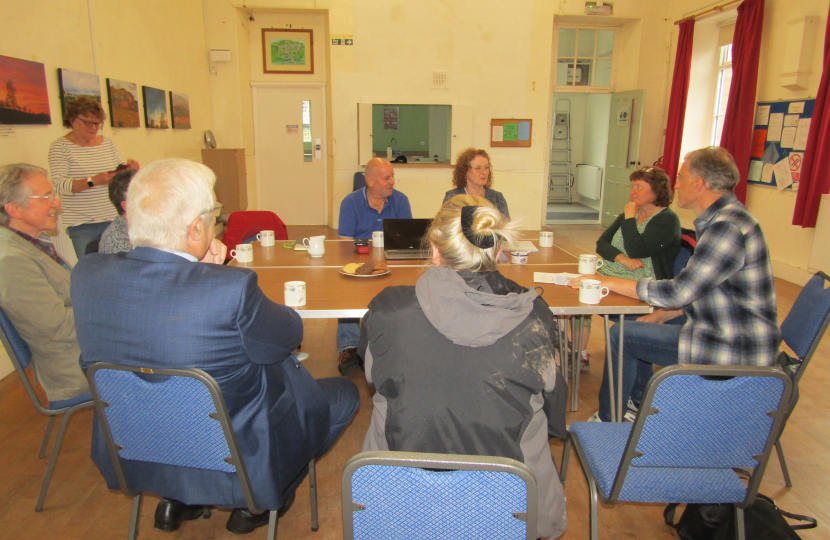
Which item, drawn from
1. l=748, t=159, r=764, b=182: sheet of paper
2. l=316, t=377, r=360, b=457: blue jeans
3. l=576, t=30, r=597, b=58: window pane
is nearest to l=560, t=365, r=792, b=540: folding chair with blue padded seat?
l=316, t=377, r=360, b=457: blue jeans

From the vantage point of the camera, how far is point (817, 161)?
4.91 metres

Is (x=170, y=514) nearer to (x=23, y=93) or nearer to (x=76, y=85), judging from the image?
(x=23, y=93)

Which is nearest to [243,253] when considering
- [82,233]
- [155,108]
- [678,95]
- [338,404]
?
[338,404]

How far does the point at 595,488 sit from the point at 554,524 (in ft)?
0.72

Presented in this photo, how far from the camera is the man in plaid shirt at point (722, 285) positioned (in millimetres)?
1867

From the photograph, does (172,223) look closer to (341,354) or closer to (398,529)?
(398,529)

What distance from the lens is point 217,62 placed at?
7.20 m

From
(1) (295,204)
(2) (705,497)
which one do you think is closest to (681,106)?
(1) (295,204)

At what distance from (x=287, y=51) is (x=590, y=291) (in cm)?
693

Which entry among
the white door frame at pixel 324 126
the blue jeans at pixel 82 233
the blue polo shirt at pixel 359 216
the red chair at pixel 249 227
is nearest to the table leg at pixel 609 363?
the blue polo shirt at pixel 359 216

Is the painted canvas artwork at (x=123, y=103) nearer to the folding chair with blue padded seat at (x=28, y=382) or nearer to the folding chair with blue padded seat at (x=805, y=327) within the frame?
the folding chair with blue padded seat at (x=28, y=382)

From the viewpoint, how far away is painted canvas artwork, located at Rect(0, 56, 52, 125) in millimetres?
3131

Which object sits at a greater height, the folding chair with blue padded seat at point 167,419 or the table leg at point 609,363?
the folding chair with blue padded seat at point 167,419

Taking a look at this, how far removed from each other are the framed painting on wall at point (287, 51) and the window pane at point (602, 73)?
4.80 metres
